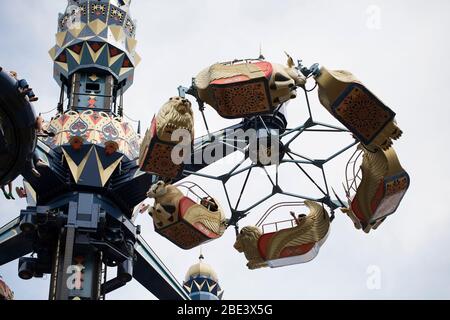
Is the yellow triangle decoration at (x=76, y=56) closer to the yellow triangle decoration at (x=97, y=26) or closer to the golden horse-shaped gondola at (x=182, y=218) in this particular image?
the yellow triangle decoration at (x=97, y=26)

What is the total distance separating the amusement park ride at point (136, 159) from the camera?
500 inches

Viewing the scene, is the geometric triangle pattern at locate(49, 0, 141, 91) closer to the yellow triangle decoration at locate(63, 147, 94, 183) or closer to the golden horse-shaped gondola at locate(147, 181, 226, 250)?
the yellow triangle decoration at locate(63, 147, 94, 183)

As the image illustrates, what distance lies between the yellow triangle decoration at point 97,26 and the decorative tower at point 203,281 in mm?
8605

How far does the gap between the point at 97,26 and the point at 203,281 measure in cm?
912

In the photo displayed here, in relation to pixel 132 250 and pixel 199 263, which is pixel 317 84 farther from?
pixel 199 263

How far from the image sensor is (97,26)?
20.1 m

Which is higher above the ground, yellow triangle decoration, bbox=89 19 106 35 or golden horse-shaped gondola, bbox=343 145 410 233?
yellow triangle decoration, bbox=89 19 106 35

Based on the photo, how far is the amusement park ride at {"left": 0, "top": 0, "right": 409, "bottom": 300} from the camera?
41.7 ft

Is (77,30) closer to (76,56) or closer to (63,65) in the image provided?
(76,56)

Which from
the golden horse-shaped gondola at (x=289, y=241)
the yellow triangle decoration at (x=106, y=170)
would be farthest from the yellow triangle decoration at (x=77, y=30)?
the golden horse-shaped gondola at (x=289, y=241)

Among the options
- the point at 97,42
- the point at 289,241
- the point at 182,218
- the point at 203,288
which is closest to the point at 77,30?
the point at 97,42

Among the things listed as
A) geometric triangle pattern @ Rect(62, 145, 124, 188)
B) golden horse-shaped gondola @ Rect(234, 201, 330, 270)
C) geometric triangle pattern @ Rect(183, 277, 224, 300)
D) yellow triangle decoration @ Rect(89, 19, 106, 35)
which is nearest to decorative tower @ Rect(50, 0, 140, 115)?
yellow triangle decoration @ Rect(89, 19, 106, 35)

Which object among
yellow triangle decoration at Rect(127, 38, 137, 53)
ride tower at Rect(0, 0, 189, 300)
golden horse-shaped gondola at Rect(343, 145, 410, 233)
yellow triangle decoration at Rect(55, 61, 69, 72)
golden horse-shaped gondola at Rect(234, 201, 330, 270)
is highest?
yellow triangle decoration at Rect(127, 38, 137, 53)

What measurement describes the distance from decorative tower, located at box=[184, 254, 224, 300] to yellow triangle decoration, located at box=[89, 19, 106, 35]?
861cm
